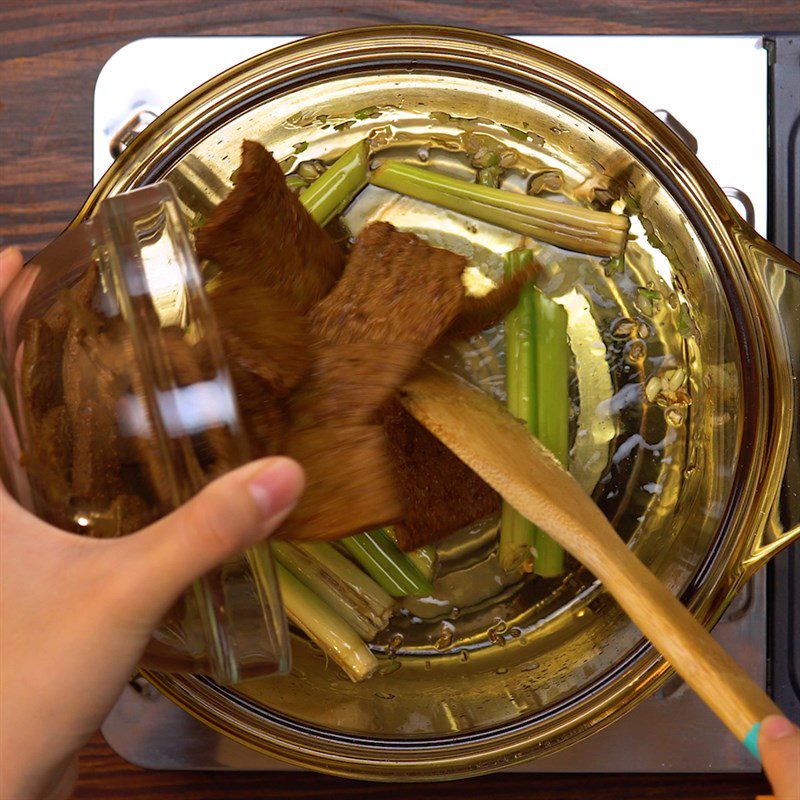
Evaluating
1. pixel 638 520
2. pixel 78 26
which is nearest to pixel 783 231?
pixel 638 520

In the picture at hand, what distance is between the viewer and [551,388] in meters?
0.93

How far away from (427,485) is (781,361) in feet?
1.22

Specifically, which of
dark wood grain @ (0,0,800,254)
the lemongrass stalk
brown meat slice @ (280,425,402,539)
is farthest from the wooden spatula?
dark wood grain @ (0,0,800,254)

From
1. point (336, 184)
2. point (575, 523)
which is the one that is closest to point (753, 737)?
point (575, 523)

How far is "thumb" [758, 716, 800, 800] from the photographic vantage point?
1.94 ft

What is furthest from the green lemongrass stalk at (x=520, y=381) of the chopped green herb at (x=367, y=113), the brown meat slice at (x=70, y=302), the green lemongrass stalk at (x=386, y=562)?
the brown meat slice at (x=70, y=302)

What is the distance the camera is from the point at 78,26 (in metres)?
1.02

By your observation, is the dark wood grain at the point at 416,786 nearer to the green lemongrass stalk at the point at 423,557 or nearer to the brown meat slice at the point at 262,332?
the green lemongrass stalk at the point at 423,557

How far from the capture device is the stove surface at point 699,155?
0.96m

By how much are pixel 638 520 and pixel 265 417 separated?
1.58ft

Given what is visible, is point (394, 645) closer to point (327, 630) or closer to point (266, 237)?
point (327, 630)

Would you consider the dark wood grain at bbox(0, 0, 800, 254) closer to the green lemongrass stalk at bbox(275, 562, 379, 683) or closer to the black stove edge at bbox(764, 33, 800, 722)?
the black stove edge at bbox(764, 33, 800, 722)

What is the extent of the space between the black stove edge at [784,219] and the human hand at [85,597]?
68 cm

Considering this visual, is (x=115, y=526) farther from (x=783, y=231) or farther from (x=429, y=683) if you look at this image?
(x=783, y=231)
